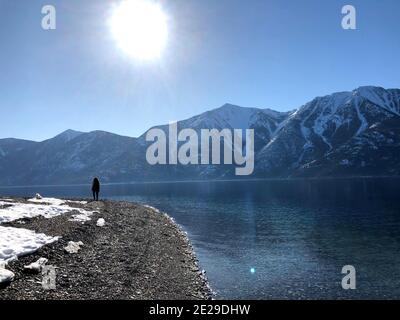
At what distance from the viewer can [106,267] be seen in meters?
30.8

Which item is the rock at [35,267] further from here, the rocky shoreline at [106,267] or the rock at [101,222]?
the rock at [101,222]

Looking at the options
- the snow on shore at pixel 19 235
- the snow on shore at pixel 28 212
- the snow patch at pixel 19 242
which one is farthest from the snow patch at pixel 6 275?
the snow on shore at pixel 28 212

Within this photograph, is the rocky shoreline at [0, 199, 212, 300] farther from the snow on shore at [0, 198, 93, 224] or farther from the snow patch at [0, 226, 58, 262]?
the snow on shore at [0, 198, 93, 224]

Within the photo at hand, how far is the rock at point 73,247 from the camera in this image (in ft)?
105

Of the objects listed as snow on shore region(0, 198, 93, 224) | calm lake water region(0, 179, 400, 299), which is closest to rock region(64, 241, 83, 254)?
snow on shore region(0, 198, 93, 224)

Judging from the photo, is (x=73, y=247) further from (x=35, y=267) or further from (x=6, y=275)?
(x=6, y=275)

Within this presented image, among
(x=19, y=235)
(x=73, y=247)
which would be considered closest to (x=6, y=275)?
(x=19, y=235)

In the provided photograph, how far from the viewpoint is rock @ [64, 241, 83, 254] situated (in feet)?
105

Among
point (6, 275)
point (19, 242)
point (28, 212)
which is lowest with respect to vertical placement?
point (6, 275)

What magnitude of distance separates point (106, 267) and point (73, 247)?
433cm

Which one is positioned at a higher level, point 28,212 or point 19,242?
point 28,212

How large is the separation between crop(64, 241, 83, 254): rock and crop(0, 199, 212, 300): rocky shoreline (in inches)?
12.2

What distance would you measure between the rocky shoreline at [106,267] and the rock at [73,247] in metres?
0.31
